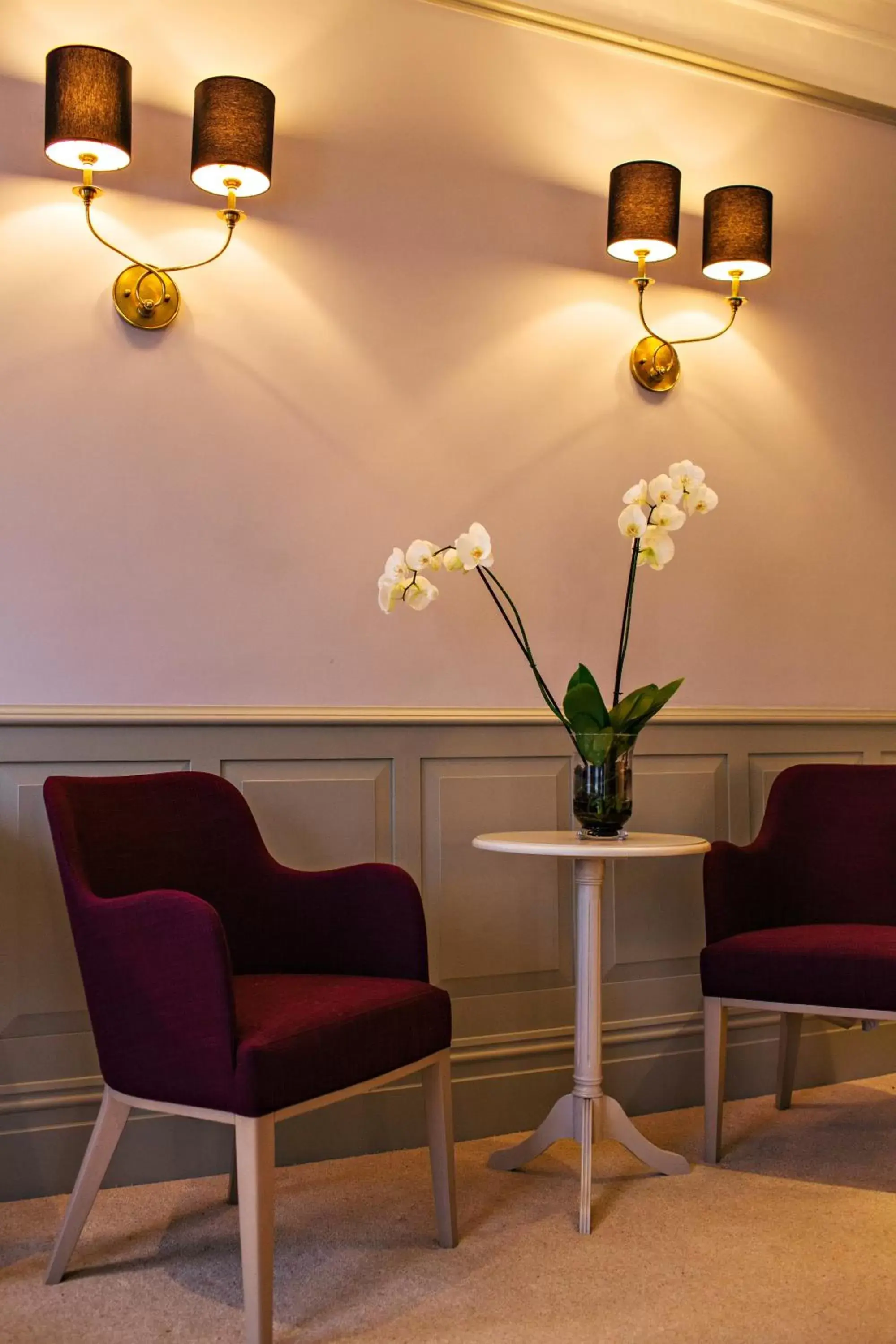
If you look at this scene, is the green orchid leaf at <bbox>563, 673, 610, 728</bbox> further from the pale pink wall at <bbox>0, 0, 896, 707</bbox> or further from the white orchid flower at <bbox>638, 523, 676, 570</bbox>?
the pale pink wall at <bbox>0, 0, 896, 707</bbox>

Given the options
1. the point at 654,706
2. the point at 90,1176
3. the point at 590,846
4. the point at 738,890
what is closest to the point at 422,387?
the point at 654,706

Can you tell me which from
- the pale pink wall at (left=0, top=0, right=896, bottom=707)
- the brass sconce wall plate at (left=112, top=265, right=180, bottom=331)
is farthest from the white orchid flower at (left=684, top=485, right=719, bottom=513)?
the brass sconce wall plate at (left=112, top=265, right=180, bottom=331)

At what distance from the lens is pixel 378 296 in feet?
9.11

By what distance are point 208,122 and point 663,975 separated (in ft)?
7.08

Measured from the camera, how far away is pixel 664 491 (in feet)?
7.84

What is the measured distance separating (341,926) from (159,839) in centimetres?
37

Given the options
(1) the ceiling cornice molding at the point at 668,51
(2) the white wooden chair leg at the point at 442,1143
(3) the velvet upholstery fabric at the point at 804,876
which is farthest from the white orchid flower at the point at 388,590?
(1) the ceiling cornice molding at the point at 668,51

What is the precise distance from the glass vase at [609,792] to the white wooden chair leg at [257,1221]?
88cm

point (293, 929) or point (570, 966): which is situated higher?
point (293, 929)

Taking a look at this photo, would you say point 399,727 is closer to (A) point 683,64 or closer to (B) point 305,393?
(B) point 305,393

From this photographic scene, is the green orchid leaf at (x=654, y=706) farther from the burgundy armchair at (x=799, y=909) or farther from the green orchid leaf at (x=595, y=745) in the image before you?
the burgundy armchair at (x=799, y=909)

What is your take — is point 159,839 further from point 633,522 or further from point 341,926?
point 633,522

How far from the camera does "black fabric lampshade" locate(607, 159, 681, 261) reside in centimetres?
288

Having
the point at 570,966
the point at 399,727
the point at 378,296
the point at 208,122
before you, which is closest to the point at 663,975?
the point at 570,966
